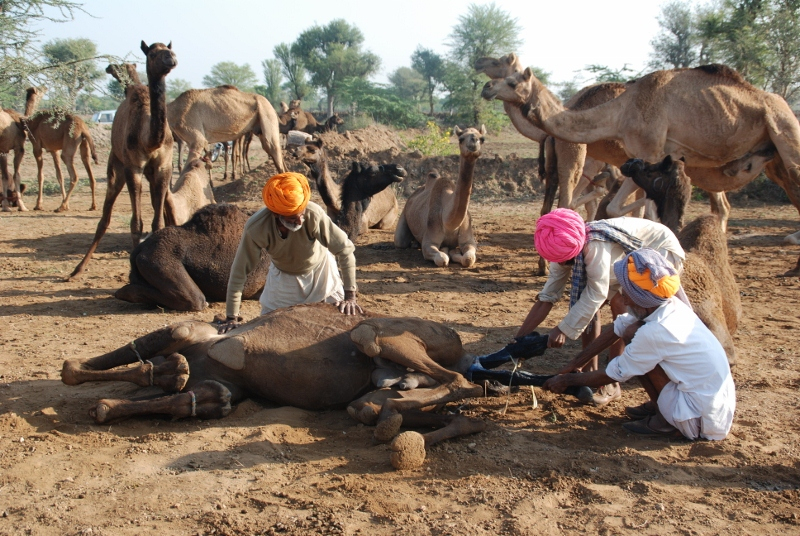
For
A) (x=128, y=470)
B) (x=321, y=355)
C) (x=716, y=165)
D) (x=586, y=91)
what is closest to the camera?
(x=128, y=470)

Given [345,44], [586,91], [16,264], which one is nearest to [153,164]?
[16,264]

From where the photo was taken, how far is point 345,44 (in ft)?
184

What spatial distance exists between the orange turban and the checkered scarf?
1.94m

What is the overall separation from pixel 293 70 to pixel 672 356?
2119 inches

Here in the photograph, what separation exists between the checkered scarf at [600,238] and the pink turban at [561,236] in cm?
12

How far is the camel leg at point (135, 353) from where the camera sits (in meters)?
4.62

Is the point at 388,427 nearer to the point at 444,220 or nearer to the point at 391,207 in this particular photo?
the point at 444,220

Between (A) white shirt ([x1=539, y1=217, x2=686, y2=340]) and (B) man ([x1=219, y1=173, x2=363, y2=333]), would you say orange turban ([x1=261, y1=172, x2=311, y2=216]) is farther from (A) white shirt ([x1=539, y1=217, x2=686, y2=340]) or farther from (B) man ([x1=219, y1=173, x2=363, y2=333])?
(A) white shirt ([x1=539, y1=217, x2=686, y2=340])

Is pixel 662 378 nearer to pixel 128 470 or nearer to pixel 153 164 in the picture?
pixel 128 470

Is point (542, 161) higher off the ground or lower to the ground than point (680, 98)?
lower

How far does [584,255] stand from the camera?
4660mm

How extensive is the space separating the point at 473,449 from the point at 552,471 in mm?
517

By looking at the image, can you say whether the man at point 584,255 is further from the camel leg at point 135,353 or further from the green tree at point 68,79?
the green tree at point 68,79

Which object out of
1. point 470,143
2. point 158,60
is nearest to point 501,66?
point 470,143
